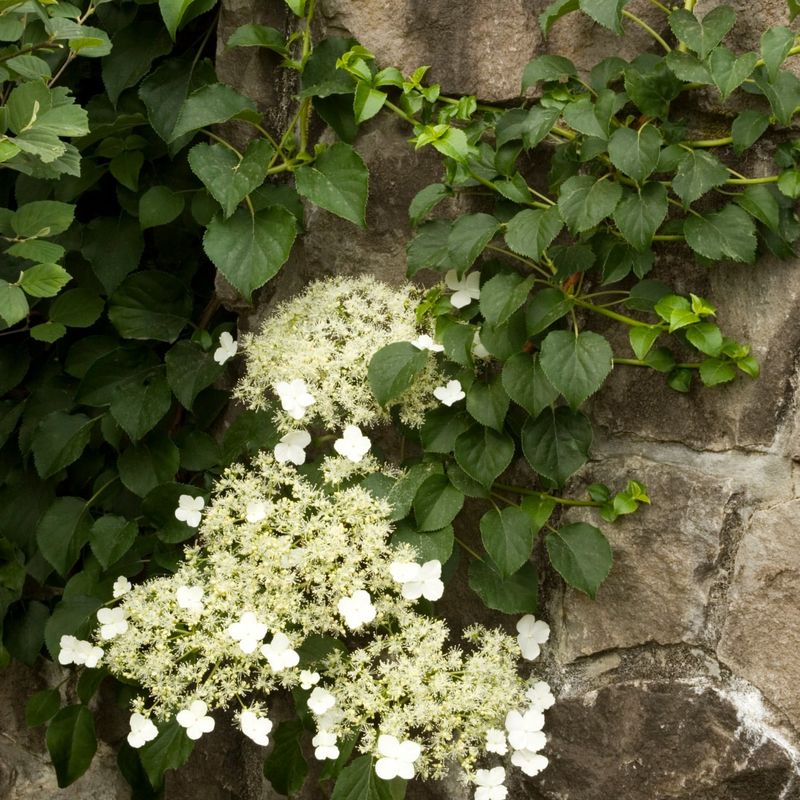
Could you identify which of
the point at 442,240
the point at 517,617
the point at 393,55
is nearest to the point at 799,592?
the point at 517,617

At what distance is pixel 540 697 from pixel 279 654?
16.1 inches

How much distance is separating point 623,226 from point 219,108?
649 millimetres

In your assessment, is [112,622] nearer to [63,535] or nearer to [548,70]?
[63,535]

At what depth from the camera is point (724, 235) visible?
1288 mm

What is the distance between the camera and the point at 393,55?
4.87ft

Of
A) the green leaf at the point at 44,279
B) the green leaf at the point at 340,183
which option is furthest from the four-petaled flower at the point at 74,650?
the green leaf at the point at 340,183

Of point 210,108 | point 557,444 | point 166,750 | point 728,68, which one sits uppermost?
point 728,68

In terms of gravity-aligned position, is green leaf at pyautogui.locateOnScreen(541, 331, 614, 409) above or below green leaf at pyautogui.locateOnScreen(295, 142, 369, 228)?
below

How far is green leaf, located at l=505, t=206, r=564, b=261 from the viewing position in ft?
4.29

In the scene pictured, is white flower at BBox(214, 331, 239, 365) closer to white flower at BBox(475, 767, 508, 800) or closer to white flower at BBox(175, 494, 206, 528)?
white flower at BBox(175, 494, 206, 528)

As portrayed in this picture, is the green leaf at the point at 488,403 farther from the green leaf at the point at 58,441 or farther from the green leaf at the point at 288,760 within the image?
the green leaf at the point at 58,441

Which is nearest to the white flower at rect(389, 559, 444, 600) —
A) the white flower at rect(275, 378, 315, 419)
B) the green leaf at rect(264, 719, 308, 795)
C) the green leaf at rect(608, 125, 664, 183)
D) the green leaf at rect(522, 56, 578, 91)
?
the white flower at rect(275, 378, 315, 419)

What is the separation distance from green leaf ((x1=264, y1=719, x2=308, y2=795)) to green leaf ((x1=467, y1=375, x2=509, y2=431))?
594mm

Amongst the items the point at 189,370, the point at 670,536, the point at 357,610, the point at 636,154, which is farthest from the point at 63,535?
the point at 636,154
